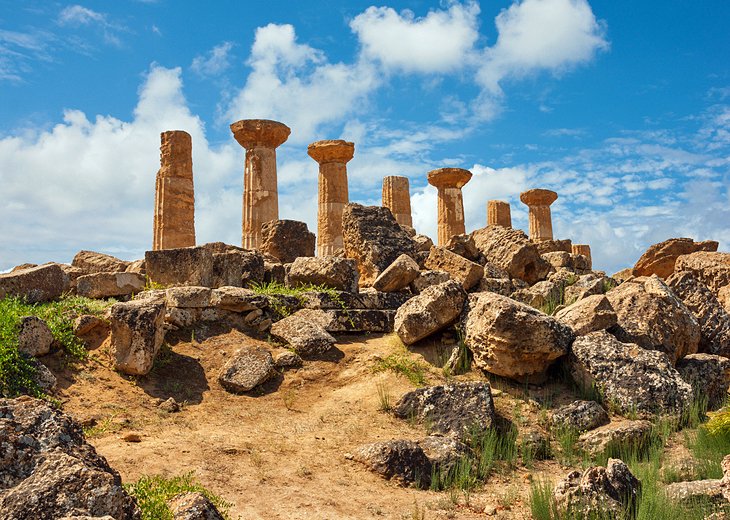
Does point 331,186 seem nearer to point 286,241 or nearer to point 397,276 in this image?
point 286,241

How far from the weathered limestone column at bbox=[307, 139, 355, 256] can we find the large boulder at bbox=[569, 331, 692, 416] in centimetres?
1359

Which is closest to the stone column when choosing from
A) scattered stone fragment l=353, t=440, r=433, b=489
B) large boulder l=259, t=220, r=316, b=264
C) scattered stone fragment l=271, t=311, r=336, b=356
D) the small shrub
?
large boulder l=259, t=220, r=316, b=264

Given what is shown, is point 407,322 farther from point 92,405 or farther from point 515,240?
point 515,240

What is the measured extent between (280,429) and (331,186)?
48.8 feet

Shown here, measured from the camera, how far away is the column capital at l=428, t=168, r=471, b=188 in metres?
24.1

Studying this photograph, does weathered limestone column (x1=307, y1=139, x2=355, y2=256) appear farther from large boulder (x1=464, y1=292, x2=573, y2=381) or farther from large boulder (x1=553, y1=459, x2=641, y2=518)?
large boulder (x1=553, y1=459, x2=641, y2=518)

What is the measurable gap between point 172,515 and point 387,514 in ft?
5.84

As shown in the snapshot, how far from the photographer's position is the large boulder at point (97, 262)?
47.3 feet

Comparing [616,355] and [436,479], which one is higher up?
[616,355]

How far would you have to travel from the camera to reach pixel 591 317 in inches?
346

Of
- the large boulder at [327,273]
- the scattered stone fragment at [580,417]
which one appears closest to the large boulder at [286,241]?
the large boulder at [327,273]

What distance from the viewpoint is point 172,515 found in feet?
14.7

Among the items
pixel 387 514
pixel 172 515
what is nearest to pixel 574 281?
pixel 387 514

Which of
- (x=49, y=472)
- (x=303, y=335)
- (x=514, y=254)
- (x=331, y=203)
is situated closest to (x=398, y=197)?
(x=331, y=203)
